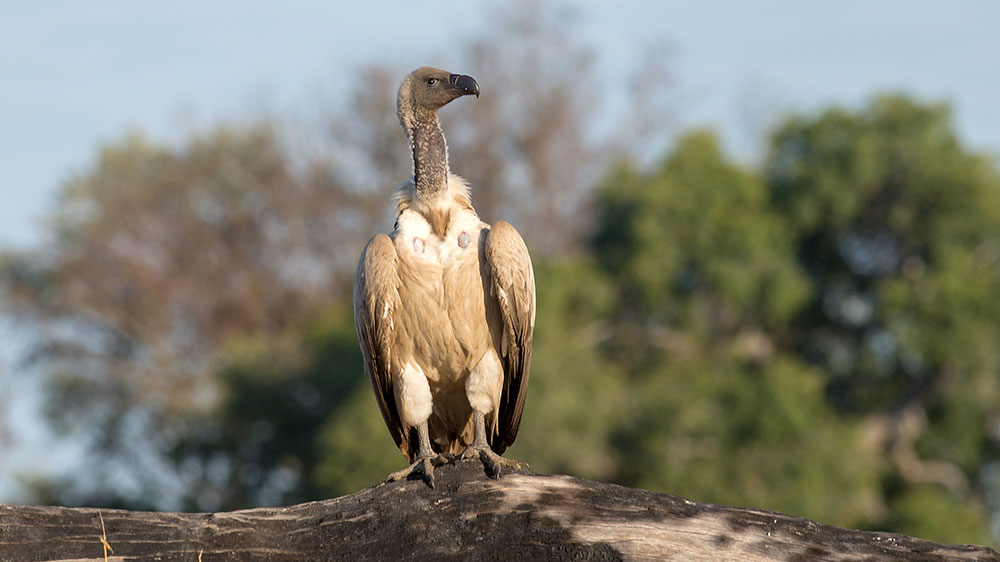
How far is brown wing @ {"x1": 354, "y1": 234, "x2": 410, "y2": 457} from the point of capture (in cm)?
777

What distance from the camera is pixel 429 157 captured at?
8094 millimetres

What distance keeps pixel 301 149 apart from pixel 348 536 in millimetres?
42497

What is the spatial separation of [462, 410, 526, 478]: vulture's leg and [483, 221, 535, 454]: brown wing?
35 cm

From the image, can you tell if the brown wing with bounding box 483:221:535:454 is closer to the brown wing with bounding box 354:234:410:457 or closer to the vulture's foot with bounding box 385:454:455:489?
the brown wing with bounding box 354:234:410:457

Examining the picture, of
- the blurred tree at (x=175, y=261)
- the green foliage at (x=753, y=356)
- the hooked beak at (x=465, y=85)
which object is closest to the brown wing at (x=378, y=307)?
the hooked beak at (x=465, y=85)

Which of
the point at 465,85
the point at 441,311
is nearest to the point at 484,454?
the point at 441,311

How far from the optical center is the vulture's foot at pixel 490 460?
6816 millimetres

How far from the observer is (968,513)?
92.6ft

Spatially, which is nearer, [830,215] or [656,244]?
[656,244]

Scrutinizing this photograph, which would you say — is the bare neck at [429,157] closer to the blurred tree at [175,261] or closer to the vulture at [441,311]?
the vulture at [441,311]

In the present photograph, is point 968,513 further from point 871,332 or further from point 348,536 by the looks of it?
point 348,536

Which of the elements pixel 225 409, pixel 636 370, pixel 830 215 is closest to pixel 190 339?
pixel 225 409

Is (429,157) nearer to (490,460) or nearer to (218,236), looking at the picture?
(490,460)

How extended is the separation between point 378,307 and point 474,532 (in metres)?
1.97
